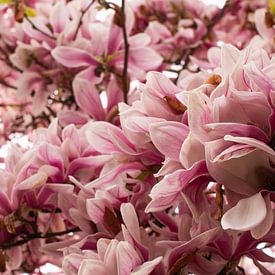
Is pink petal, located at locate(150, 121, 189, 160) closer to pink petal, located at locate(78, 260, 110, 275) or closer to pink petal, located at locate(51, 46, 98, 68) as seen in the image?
pink petal, located at locate(78, 260, 110, 275)

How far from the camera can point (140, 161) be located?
1.57ft

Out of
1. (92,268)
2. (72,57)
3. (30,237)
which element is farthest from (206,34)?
(92,268)

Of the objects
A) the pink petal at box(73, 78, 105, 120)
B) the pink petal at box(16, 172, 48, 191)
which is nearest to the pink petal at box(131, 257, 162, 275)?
the pink petal at box(16, 172, 48, 191)

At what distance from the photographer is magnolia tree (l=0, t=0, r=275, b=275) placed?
386 mm

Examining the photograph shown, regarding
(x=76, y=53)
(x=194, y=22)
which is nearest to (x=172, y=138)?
(x=76, y=53)

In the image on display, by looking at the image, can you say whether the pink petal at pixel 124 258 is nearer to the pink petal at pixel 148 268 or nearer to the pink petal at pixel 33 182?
the pink petal at pixel 148 268

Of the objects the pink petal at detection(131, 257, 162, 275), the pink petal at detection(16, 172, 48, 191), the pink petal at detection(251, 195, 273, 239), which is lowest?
the pink petal at detection(16, 172, 48, 191)

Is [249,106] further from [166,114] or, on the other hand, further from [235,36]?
[235,36]

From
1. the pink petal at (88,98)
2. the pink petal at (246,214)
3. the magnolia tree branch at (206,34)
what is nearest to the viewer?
the pink petal at (246,214)

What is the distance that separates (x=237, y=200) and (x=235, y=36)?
0.60m

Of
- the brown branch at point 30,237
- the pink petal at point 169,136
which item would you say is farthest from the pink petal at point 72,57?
the pink petal at point 169,136

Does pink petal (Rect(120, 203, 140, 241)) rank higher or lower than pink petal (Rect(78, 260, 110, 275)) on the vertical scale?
higher

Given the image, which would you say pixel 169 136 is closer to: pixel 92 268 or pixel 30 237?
pixel 92 268

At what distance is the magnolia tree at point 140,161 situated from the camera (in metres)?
0.39
